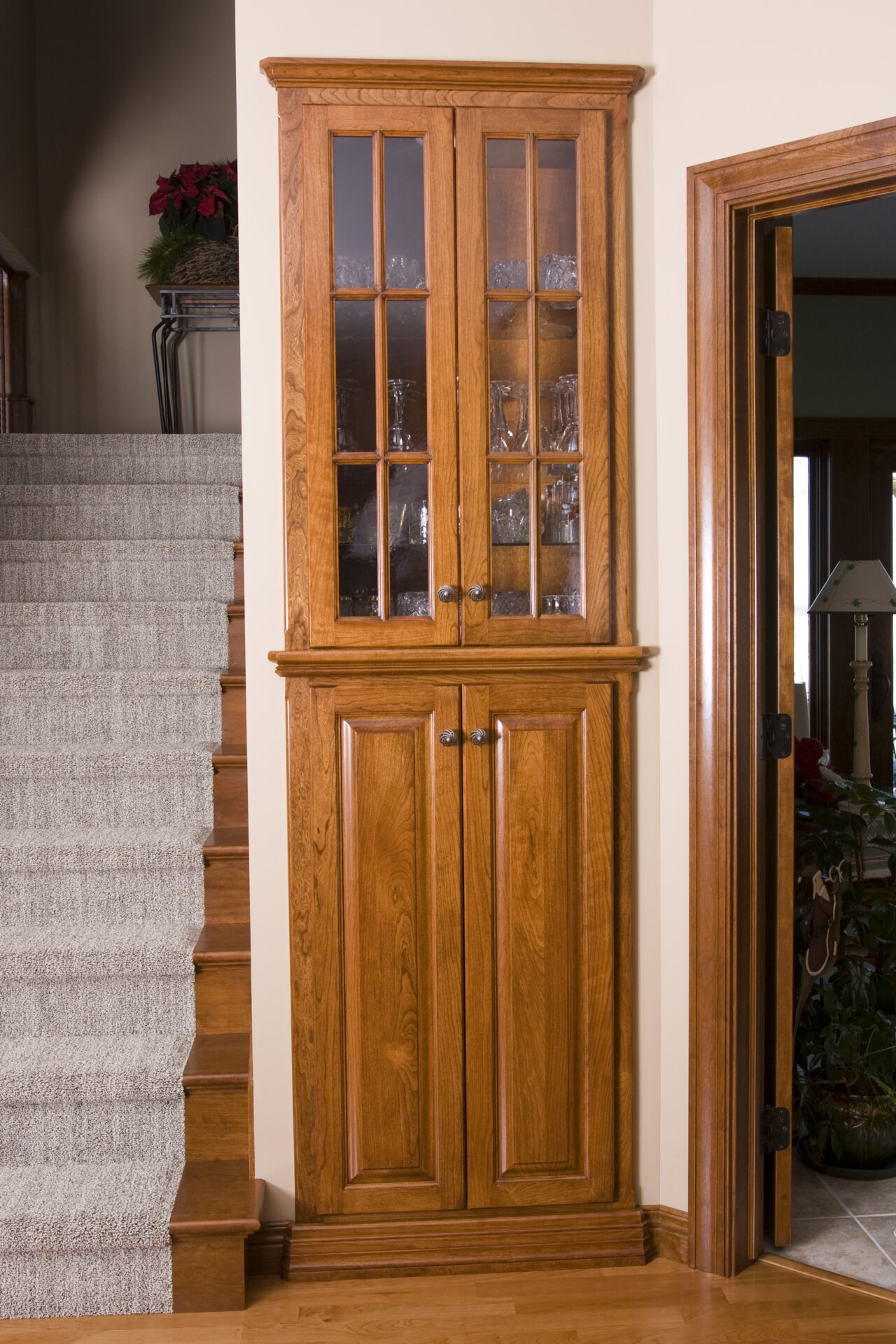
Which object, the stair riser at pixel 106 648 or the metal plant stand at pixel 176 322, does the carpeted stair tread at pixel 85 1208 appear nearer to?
the stair riser at pixel 106 648

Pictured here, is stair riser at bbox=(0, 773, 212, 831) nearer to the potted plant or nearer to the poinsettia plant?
the potted plant

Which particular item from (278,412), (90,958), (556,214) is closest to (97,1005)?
(90,958)

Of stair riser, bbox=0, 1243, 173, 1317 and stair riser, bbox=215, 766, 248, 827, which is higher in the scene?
stair riser, bbox=215, 766, 248, 827

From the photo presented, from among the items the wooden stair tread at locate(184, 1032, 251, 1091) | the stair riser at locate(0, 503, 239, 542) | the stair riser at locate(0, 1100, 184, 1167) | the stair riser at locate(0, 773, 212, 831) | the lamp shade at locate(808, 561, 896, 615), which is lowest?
the stair riser at locate(0, 1100, 184, 1167)

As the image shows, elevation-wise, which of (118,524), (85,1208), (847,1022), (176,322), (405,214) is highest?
(176,322)

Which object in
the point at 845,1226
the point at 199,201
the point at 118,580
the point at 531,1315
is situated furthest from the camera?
the point at 199,201

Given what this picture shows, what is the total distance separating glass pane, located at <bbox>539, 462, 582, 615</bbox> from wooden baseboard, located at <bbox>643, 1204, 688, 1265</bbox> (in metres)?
1.27

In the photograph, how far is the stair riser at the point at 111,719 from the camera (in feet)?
10.2

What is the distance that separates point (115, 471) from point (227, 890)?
6.94 feet

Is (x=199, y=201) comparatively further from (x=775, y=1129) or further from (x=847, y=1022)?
(x=775, y=1129)

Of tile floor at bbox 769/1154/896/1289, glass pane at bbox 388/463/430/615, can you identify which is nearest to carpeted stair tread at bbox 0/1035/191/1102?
glass pane at bbox 388/463/430/615

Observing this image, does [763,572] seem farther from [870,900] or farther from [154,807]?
[154,807]

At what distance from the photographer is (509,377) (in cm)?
221

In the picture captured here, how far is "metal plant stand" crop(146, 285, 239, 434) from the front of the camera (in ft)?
17.3
